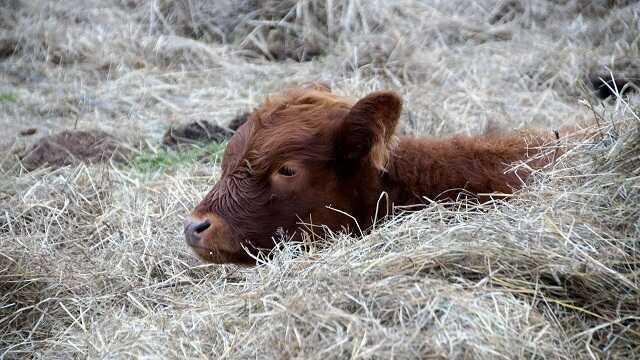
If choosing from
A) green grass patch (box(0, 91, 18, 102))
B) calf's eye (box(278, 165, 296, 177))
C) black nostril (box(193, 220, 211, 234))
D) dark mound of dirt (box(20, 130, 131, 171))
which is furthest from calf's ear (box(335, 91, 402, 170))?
green grass patch (box(0, 91, 18, 102))

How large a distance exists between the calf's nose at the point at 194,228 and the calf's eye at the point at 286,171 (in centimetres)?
46

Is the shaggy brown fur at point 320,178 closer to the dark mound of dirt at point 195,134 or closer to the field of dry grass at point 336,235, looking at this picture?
the field of dry grass at point 336,235

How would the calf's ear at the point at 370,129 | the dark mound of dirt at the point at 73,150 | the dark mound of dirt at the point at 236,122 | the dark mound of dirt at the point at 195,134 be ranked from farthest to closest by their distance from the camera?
the dark mound of dirt at the point at 236,122
the dark mound of dirt at the point at 195,134
the dark mound of dirt at the point at 73,150
the calf's ear at the point at 370,129

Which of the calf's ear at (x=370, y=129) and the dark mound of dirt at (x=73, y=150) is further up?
the calf's ear at (x=370, y=129)

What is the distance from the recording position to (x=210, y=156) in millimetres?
7961

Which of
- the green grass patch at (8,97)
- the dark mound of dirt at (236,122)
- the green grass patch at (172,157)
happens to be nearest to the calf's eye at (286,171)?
the green grass patch at (172,157)

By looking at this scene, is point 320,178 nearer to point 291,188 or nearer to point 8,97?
point 291,188

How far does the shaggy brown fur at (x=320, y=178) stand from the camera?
191 inches

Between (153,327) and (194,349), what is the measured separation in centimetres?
42

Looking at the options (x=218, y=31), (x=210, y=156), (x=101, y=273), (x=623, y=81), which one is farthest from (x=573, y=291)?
(x=218, y=31)

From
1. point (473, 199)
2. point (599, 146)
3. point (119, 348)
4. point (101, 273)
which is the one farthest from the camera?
point (101, 273)

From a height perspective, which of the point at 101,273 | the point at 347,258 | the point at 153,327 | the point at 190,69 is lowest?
the point at 190,69

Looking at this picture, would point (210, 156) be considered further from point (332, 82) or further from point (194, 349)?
point (194, 349)

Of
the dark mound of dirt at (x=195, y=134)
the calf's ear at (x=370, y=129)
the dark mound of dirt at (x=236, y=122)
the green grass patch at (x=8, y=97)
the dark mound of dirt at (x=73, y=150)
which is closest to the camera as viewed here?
the calf's ear at (x=370, y=129)
